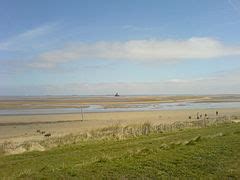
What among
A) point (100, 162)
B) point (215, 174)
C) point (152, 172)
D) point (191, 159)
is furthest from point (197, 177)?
point (100, 162)

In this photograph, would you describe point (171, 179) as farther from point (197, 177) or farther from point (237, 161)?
point (237, 161)

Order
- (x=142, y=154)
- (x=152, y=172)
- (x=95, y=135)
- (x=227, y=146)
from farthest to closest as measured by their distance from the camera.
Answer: (x=95, y=135), (x=227, y=146), (x=142, y=154), (x=152, y=172)

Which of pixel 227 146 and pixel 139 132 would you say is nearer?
pixel 227 146

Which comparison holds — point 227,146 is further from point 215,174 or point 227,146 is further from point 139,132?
point 139,132

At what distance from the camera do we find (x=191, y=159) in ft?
43.5

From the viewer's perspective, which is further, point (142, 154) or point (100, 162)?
point (142, 154)

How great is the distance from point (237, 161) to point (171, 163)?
211 cm

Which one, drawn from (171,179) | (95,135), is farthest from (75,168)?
(95,135)

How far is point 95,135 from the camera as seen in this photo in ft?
97.2

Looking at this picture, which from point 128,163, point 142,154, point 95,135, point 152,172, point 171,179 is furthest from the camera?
point 95,135

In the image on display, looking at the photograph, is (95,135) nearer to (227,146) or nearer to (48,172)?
(227,146)

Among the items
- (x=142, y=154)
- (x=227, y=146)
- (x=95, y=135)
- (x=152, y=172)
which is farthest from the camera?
(x=95, y=135)

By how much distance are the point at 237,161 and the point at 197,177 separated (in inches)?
96.2

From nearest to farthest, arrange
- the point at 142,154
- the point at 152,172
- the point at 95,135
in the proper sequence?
1. the point at 152,172
2. the point at 142,154
3. the point at 95,135
